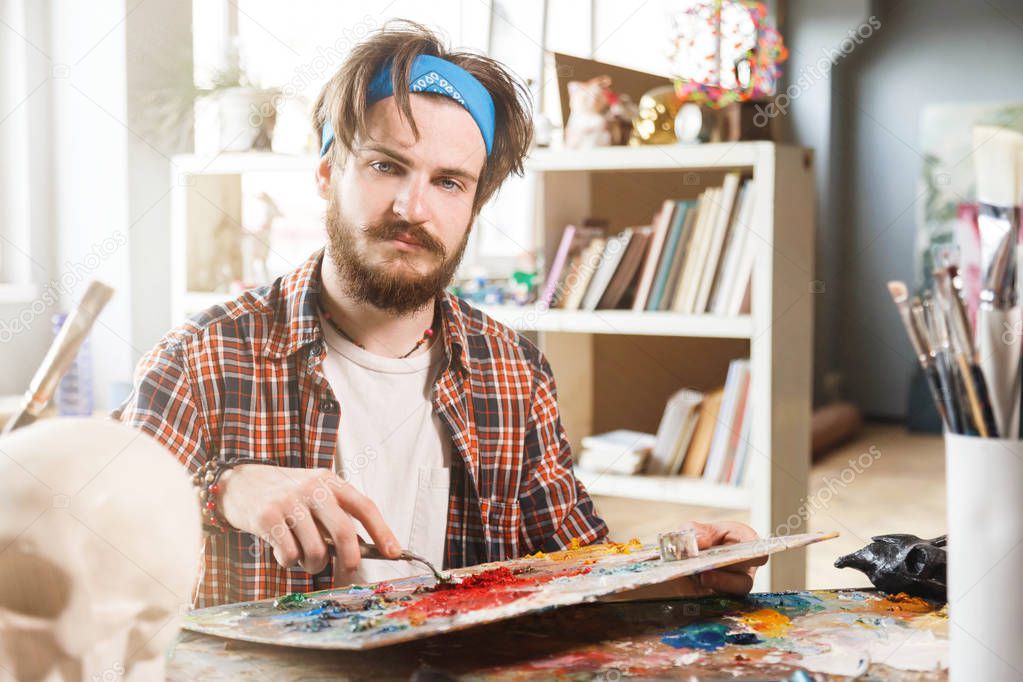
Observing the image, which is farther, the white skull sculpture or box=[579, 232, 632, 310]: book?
box=[579, 232, 632, 310]: book

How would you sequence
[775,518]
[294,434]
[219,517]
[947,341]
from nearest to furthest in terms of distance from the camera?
[947,341]
[219,517]
[294,434]
[775,518]

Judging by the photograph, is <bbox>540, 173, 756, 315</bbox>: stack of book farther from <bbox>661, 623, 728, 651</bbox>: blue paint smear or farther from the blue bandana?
<bbox>661, 623, 728, 651</bbox>: blue paint smear

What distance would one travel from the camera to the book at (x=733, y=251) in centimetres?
240

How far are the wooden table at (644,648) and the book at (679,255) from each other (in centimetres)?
160

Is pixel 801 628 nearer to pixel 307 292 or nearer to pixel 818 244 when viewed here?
pixel 307 292

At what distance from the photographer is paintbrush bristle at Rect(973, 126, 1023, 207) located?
2.55 feet

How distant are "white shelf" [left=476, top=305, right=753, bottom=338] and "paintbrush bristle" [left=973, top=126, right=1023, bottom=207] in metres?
1.56

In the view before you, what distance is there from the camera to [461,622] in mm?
768

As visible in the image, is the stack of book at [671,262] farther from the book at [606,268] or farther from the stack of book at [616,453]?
the stack of book at [616,453]

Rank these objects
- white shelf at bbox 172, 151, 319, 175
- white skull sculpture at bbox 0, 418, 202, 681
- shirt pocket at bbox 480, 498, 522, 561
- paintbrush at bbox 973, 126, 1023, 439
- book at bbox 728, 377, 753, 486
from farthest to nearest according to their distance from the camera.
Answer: white shelf at bbox 172, 151, 319, 175 < book at bbox 728, 377, 753, 486 < shirt pocket at bbox 480, 498, 522, 561 < paintbrush at bbox 973, 126, 1023, 439 < white skull sculpture at bbox 0, 418, 202, 681

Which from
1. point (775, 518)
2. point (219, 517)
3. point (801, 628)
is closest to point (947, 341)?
point (801, 628)

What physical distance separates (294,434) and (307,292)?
174 millimetres

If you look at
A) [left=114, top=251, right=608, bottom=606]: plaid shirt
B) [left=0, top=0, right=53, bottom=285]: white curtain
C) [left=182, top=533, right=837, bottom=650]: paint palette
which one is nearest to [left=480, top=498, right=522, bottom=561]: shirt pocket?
[left=114, top=251, right=608, bottom=606]: plaid shirt

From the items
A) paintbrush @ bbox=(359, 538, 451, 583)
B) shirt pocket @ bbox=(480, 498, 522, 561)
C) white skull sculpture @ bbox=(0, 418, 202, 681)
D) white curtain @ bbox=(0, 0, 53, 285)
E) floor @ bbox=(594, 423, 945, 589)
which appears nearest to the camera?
white skull sculpture @ bbox=(0, 418, 202, 681)
